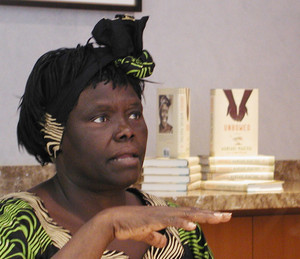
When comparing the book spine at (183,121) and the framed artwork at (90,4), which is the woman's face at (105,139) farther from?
the framed artwork at (90,4)

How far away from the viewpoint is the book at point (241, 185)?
2.20 metres

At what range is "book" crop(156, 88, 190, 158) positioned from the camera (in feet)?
7.37

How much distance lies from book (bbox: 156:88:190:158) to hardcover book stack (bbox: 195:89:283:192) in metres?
0.11

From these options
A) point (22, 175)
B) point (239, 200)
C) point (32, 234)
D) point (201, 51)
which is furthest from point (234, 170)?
point (32, 234)

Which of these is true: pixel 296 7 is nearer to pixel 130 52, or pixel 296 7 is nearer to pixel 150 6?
pixel 150 6

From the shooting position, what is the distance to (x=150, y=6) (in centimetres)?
251

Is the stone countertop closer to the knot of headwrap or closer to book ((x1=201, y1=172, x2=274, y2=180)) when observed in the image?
book ((x1=201, y1=172, x2=274, y2=180))

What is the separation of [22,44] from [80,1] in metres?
0.27

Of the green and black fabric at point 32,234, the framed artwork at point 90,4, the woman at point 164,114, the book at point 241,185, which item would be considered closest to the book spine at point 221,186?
the book at point 241,185

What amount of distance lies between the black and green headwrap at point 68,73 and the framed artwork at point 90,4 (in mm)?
1050

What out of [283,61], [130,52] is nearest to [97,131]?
[130,52]

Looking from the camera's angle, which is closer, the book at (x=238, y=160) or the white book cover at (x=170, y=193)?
the white book cover at (x=170, y=193)

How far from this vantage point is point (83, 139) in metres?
1.29

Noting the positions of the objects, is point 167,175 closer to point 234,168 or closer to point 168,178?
point 168,178
